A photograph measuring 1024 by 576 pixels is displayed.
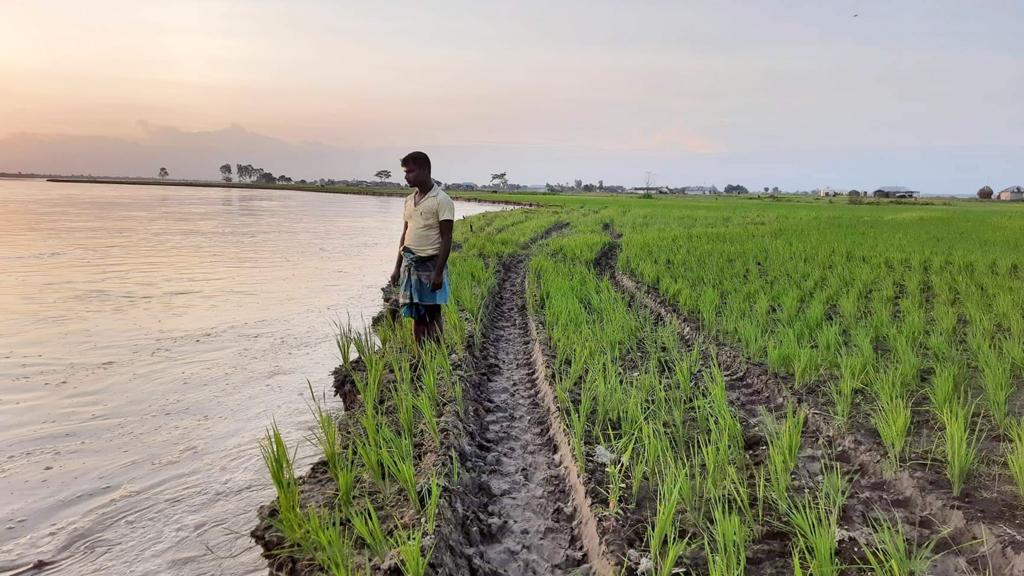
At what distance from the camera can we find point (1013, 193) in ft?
185

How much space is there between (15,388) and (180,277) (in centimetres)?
533

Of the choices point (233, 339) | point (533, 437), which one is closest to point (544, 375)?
point (533, 437)

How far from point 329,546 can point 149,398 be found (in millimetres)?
3050

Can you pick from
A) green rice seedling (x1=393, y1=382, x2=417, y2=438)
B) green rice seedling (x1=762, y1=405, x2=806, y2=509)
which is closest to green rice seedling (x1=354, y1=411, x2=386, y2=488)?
green rice seedling (x1=393, y1=382, x2=417, y2=438)

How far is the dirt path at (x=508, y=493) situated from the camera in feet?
7.18

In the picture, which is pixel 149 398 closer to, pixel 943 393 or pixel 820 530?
pixel 820 530

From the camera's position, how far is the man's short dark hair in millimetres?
3637

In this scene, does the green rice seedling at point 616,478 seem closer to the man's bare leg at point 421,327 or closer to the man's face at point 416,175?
the man's bare leg at point 421,327

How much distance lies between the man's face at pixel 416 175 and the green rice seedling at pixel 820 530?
9.56ft

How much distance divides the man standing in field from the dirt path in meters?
0.66

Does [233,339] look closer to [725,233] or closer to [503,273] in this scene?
[503,273]

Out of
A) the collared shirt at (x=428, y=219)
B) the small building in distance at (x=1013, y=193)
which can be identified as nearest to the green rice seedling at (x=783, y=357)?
the collared shirt at (x=428, y=219)

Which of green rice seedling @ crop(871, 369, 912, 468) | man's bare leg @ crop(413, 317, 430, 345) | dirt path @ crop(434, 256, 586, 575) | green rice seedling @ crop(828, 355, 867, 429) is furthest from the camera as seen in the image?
man's bare leg @ crop(413, 317, 430, 345)

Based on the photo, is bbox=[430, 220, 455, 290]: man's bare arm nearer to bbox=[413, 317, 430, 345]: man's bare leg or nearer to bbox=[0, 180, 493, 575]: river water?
bbox=[413, 317, 430, 345]: man's bare leg
